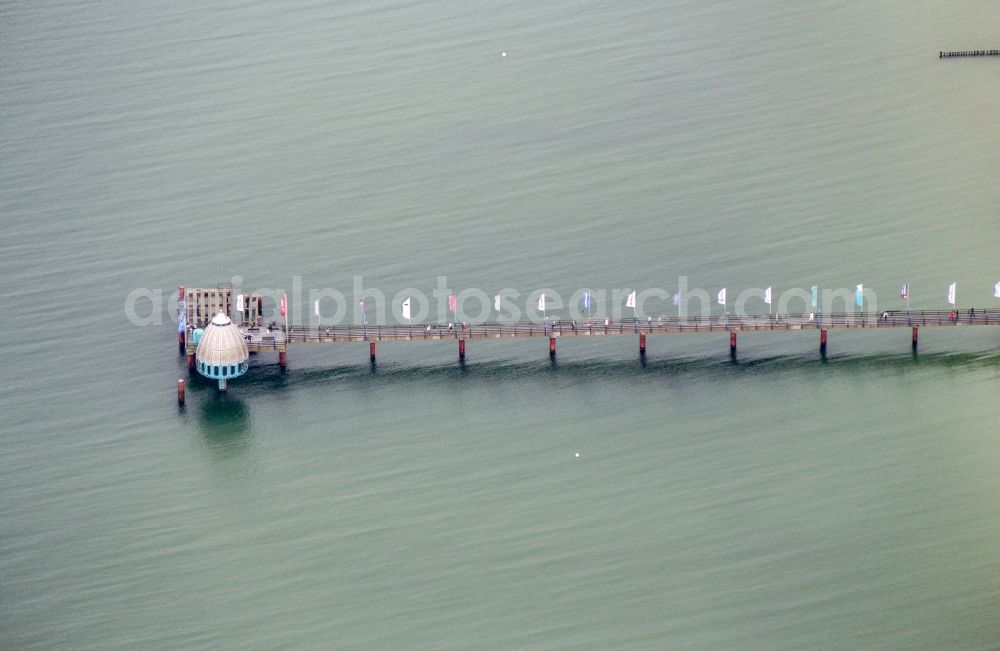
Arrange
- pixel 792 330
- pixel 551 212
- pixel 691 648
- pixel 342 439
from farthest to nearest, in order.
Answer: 1. pixel 551 212
2. pixel 792 330
3. pixel 342 439
4. pixel 691 648

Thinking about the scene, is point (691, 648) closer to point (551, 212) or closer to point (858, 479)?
point (858, 479)

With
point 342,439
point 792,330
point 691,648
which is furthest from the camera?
point 792,330

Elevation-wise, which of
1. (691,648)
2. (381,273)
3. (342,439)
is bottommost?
(691,648)

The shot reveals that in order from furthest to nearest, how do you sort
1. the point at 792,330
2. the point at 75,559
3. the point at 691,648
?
the point at 792,330 → the point at 75,559 → the point at 691,648

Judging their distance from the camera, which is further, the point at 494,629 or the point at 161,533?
the point at 161,533

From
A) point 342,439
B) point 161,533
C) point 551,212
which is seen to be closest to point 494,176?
point 551,212

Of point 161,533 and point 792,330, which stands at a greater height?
point 792,330

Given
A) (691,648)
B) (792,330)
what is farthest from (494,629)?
(792,330)

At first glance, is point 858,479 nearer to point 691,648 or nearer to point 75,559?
point 691,648

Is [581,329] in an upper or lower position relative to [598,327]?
lower
